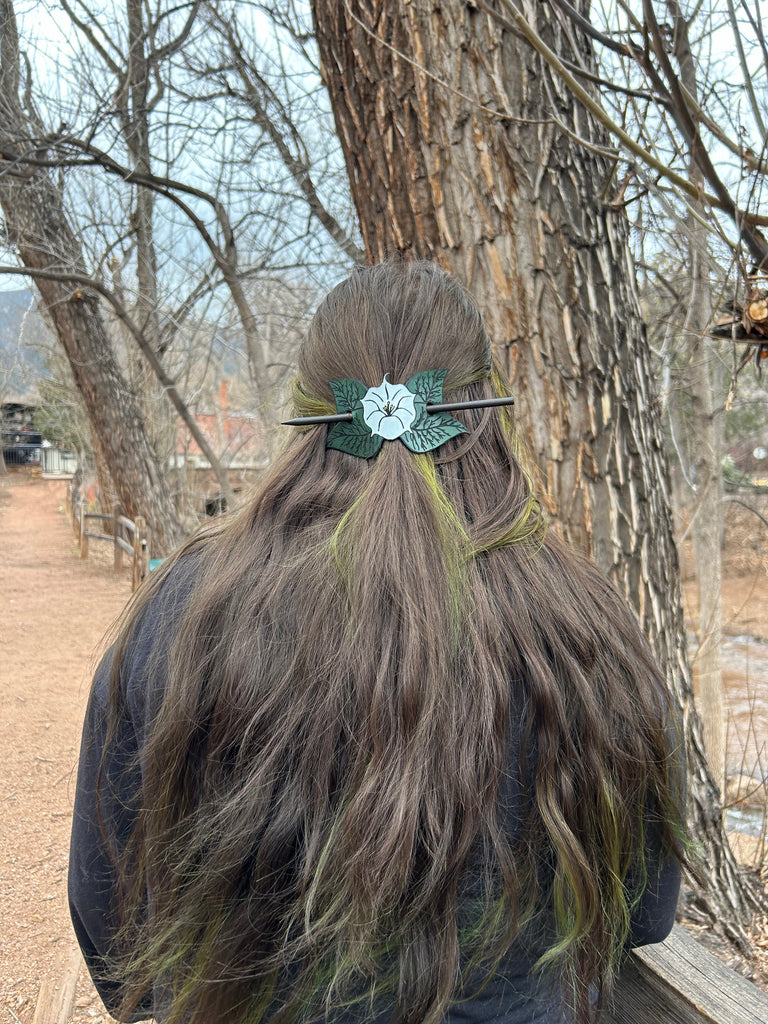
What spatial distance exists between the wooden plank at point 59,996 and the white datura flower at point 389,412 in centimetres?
258

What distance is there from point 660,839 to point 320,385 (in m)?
0.84

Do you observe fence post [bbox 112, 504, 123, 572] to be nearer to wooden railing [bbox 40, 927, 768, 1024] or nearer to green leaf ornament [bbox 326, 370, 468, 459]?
wooden railing [bbox 40, 927, 768, 1024]

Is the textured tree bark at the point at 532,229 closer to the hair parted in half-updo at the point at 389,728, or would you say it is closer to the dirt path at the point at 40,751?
the hair parted in half-updo at the point at 389,728

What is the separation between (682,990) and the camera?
1309 mm

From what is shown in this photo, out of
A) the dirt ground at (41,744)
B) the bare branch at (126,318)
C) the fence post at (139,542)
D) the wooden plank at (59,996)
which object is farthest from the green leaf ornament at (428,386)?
the fence post at (139,542)

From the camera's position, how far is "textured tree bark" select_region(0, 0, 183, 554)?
6.08 m

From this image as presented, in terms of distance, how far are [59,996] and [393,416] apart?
8.89 ft

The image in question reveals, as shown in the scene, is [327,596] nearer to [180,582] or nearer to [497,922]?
[180,582]

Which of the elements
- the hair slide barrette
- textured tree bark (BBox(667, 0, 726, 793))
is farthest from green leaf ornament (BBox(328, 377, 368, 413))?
textured tree bark (BBox(667, 0, 726, 793))

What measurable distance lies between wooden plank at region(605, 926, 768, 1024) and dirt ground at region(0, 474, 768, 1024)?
107 cm

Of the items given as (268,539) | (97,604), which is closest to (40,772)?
(268,539)

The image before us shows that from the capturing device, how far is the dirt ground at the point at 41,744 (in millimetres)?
2926

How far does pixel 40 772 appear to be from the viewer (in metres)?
4.58

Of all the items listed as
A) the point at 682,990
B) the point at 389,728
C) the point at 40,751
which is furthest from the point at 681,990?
the point at 40,751
